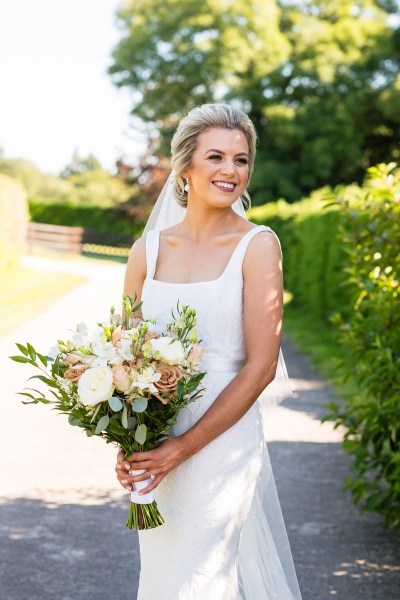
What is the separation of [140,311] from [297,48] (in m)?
39.1

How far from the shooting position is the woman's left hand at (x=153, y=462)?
283 cm

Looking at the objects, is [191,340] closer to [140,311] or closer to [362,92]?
[140,311]

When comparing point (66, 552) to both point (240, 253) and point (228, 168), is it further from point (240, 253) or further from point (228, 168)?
point (228, 168)

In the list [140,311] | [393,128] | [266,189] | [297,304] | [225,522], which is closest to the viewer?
[225,522]

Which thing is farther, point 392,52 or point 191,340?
point 392,52

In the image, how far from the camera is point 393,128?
1650 inches

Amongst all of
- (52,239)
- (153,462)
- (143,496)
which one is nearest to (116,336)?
(153,462)

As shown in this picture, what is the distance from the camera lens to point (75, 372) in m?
2.79

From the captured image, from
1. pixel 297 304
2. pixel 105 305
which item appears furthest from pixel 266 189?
pixel 105 305

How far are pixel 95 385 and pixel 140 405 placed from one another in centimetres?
15

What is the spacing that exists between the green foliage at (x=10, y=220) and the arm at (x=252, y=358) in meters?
20.3

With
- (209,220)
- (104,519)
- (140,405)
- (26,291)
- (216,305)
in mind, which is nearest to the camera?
(140,405)

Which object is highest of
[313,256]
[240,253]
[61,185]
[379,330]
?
[240,253]

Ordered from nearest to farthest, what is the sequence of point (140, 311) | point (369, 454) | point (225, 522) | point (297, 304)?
point (225, 522) → point (140, 311) → point (369, 454) → point (297, 304)
